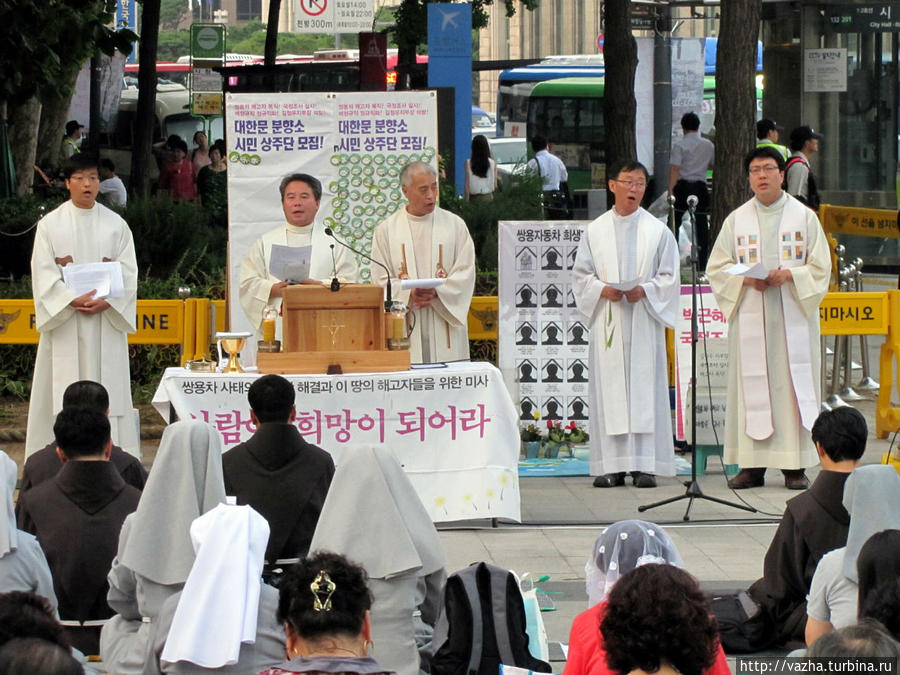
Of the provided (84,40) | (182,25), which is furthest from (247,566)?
(182,25)

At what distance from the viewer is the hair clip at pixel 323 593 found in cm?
388

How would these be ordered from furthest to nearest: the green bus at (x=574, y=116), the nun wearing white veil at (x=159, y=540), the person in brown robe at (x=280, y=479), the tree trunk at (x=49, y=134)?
the green bus at (x=574, y=116) < the tree trunk at (x=49, y=134) < the person in brown robe at (x=280, y=479) < the nun wearing white veil at (x=159, y=540)

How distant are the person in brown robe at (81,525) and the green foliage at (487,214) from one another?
25.3 feet

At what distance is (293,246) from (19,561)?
13.9 ft

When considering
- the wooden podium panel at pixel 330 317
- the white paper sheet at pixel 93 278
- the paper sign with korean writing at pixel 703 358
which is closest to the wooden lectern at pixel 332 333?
the wooden podium panel at pixel 330 317

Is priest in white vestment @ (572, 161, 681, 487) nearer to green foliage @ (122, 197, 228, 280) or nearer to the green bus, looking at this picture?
green foliage @ (122, 197, 228, 280)

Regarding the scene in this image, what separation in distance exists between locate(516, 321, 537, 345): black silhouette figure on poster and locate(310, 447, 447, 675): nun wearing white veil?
18.4ft

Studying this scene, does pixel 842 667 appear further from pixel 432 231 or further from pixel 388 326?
pixel 432 231

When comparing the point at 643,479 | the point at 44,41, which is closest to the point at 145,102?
the point at 44,41

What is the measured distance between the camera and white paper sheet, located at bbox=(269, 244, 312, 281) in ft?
28.4

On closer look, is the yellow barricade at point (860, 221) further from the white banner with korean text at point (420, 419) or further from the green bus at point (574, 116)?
the green bus at point (574, 116)

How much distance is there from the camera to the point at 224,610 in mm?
4539

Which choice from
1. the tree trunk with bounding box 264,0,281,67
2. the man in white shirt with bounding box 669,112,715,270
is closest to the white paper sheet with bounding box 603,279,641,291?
the man in white shirt with bounding box 669,112,715,270

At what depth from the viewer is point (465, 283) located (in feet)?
31.3
